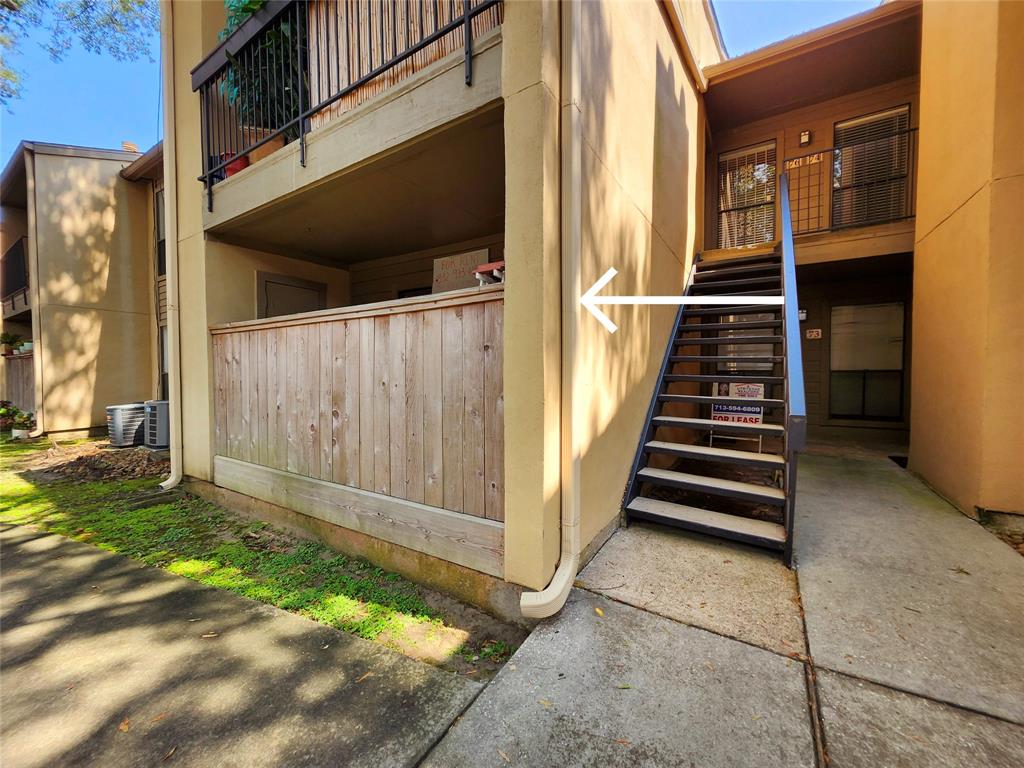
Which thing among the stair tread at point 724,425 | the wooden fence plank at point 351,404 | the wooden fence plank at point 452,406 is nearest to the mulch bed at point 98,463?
the wooden fence plank at point 351,404

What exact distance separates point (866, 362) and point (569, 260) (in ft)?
22.0

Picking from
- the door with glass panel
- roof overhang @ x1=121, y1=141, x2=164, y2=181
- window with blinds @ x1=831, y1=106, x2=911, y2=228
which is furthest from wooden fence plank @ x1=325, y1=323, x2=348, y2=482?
roof overhang @ x1=121, y1=141, x2=164, y2=181

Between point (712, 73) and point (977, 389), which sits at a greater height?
point (712, 73)

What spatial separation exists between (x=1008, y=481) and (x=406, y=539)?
422 centimetres

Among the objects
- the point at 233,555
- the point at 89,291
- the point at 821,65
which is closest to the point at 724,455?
the point at 233,555

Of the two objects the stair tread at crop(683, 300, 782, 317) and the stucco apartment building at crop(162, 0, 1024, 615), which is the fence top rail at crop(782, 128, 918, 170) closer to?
the stucco apartment building at crop(162, 0, 1024, 615)

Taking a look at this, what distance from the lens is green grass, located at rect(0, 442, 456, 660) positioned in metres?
2.40

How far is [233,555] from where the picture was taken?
3.12 metres

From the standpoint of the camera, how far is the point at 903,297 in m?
6.06

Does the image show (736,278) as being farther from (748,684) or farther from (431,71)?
(748,684)

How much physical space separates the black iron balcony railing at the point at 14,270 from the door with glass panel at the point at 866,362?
53.7 ft

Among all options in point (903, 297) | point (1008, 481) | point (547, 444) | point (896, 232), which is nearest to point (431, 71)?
point (547, 444)

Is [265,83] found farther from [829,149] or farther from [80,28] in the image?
[829,149]

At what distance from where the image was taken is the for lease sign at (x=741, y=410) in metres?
3.92
